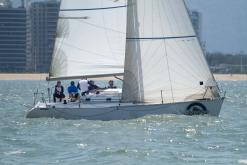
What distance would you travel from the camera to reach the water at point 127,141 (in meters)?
23.5

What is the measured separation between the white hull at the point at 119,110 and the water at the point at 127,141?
1.15ft

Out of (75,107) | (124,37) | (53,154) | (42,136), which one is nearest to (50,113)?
(75,107)

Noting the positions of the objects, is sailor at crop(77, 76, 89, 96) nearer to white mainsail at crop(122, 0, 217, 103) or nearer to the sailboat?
the sailboat

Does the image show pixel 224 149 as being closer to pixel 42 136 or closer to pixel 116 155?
pixel 116 155

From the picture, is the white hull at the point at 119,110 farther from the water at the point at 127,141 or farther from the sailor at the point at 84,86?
the sailor at the point at 84,86

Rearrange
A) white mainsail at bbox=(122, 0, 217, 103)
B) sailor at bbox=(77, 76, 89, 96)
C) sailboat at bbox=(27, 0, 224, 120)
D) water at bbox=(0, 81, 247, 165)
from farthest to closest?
sailor at bbox=(77, 76, 89, 96) < white mainsail at bbox=(122, 0, 217, 103) < sailboat at bbox=(27, 0, 224, 120) < water at bbox=(0, 81, 247, 165)

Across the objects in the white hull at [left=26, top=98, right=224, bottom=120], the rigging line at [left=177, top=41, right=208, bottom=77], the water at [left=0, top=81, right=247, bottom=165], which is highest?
the rigging line at [left=177, top=41, right=208, bottom=77]

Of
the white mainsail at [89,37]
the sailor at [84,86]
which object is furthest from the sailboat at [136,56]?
the sailor at [84,86]

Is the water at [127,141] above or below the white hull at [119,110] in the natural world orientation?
below

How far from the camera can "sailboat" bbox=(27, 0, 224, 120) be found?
3512 cm

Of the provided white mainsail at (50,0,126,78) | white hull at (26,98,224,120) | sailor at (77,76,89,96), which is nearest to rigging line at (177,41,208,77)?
white hull at (26,98,224,120)

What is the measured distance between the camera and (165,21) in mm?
36031

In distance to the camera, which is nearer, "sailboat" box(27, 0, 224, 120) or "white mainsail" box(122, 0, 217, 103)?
"sailboat" box(27, 0, 224, 120)

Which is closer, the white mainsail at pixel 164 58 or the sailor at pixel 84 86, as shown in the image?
the white mainsail at pixel 164 58
